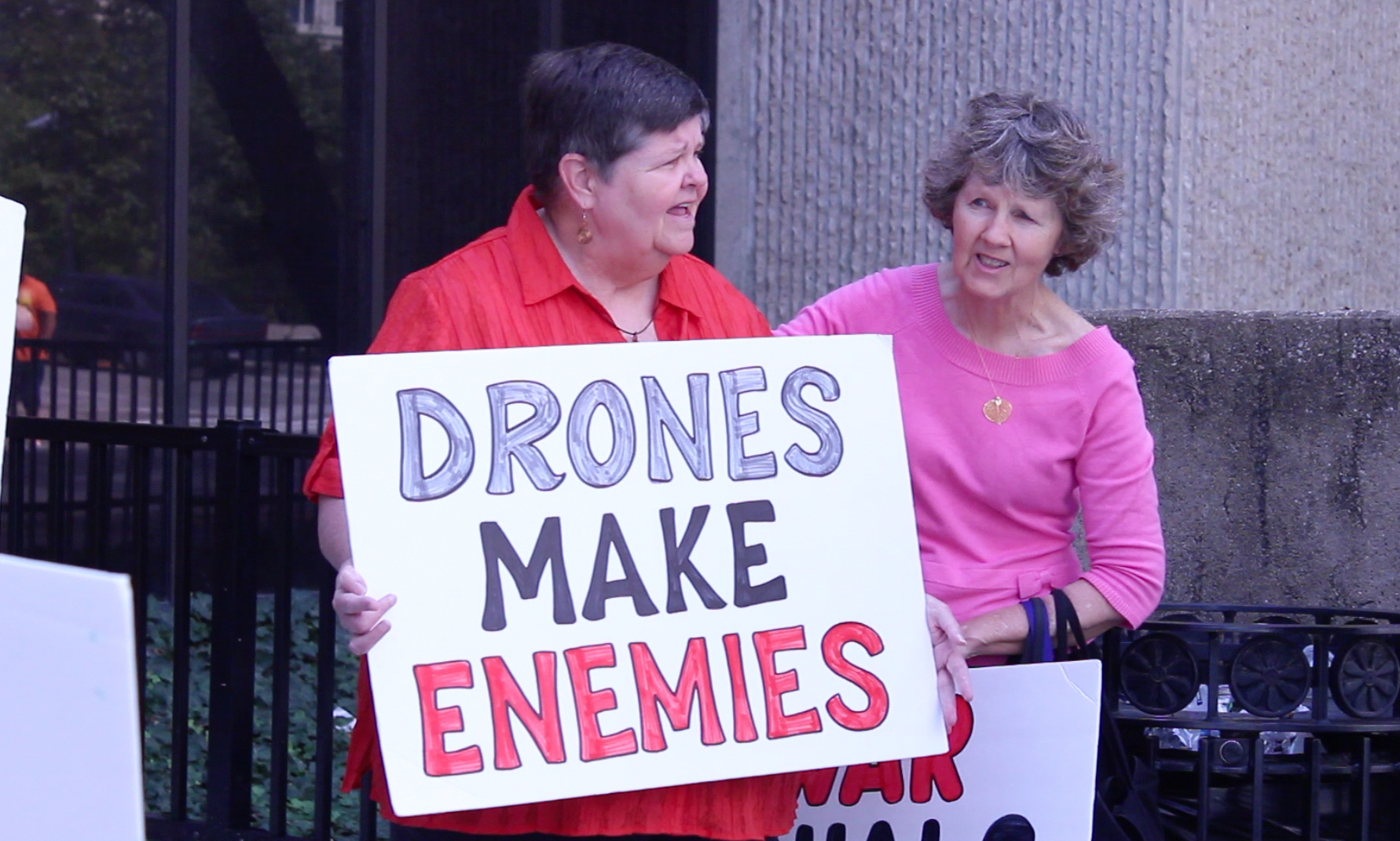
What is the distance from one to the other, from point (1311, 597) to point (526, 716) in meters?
2.75

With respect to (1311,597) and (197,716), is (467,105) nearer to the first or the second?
(197,716)

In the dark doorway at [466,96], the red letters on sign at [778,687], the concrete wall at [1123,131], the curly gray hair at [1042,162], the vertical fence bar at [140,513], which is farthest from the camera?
the dark doorway at [466,96]

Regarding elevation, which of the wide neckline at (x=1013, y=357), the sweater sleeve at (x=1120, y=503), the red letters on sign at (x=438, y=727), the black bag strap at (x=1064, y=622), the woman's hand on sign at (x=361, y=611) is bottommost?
the red letters on sign at (x=438, y=727)

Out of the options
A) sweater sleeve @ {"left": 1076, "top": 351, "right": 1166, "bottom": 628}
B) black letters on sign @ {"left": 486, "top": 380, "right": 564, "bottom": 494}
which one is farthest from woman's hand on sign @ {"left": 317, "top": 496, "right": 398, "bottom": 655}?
sweater sleeve @ {"left": 1076, "top": 351, "right": 1166, "bottom": 628}

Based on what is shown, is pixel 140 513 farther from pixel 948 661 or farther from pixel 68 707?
pixel 68 707

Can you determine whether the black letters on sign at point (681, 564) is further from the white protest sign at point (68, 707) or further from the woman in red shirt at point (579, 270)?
the white protest sign at point (68, 707)

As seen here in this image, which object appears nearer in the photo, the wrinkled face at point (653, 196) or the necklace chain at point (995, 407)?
the wrinkled face at point (653, 196)

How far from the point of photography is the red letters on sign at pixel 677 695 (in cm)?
212

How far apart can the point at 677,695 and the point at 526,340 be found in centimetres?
53

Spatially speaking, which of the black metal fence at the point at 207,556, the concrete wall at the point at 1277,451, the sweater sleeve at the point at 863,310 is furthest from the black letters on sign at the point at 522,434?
the concrete wall at the point at 1277,451

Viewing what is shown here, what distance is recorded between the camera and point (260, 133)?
7.07m

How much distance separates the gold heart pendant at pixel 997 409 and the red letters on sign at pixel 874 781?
0.55 meters

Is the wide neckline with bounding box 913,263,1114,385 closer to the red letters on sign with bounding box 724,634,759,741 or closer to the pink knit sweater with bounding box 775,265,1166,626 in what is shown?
the pink knit sweater with bounding box 775,265,1166,626

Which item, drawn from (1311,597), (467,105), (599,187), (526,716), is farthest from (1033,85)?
(526,716)
